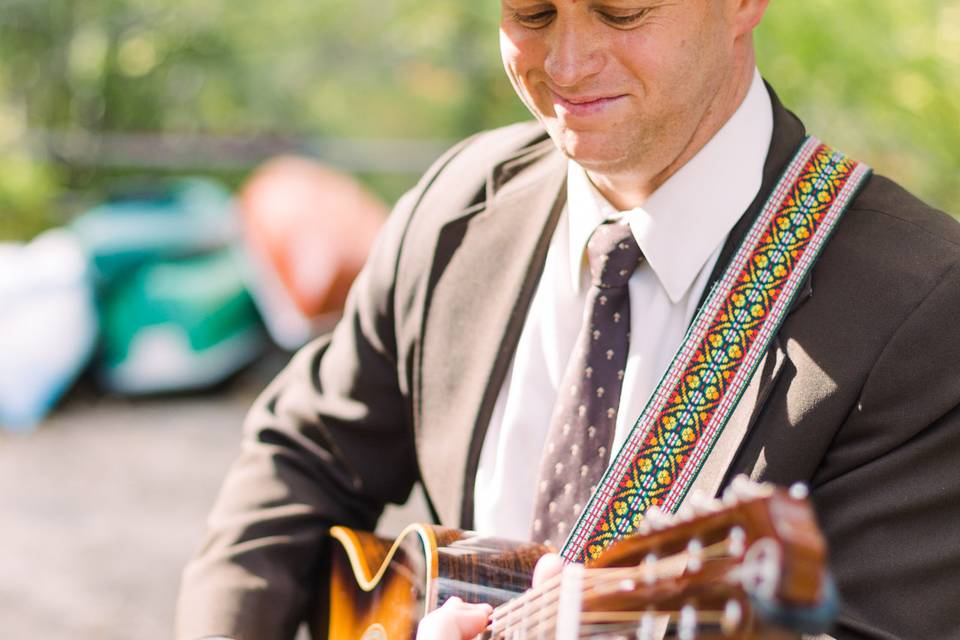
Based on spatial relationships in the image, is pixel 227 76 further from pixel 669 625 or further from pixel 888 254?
pixel 669 625

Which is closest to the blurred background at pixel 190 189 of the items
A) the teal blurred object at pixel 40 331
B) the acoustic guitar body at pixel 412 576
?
the teal blurred object at pixel 40 331

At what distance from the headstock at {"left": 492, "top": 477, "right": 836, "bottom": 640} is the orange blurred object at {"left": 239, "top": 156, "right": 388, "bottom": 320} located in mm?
5386

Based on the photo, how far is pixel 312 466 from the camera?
7.29 ft

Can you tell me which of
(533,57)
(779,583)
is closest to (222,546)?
(533,57)

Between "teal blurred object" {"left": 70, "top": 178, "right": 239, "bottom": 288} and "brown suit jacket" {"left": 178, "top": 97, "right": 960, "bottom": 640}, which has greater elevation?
"teal blurred object" {"left": 70, "top": 178, "right": 239, "bottom": 288}

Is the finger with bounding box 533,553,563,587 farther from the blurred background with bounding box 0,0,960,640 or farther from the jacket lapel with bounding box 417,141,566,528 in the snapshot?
the blurred background with bounding box 0,0,960,640

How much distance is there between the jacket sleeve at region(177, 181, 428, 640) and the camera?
2072mm

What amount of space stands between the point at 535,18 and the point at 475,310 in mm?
582

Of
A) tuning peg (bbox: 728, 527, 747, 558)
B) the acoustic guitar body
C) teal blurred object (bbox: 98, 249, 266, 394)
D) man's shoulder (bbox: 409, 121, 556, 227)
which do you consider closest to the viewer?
tuning peg (bbox: 728, 527, 747, 558)

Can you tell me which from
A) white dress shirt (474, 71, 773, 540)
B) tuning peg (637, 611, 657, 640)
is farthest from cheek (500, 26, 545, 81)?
tuning peg (637, 611, 657, 640)

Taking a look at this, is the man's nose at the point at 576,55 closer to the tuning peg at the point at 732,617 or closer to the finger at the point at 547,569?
the finger at the point at 547,569

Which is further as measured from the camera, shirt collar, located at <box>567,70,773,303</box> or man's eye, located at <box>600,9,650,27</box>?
shirt collar, located at <box>567,70,773,303</box>

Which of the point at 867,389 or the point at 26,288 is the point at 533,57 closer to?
the point at 867,389

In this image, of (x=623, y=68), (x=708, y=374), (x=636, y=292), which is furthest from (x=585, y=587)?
(x=623, y=68)
